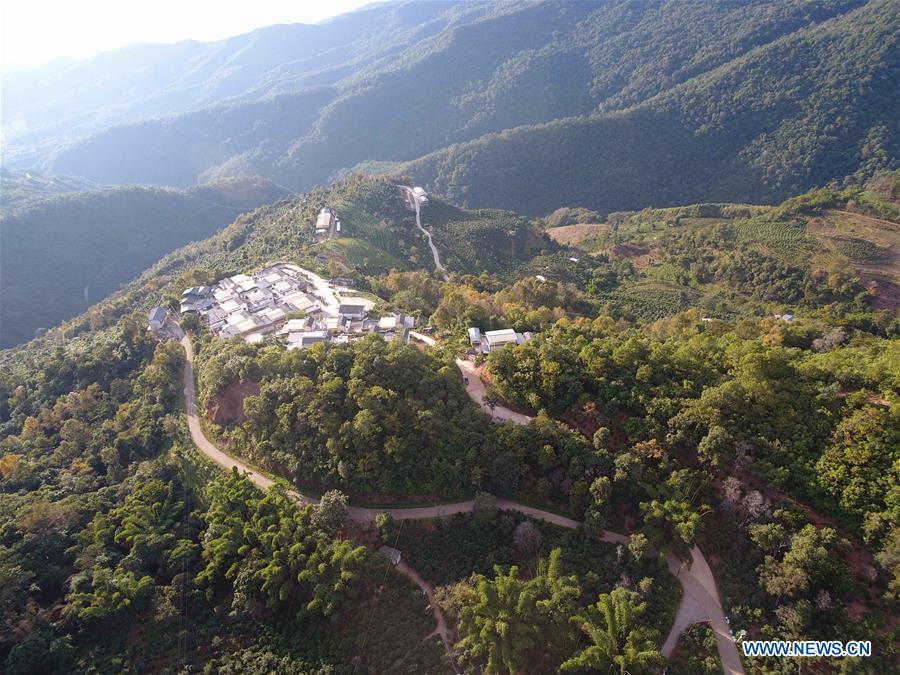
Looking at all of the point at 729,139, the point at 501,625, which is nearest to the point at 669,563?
the point at 501,625

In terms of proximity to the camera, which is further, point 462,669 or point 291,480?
point 291,480

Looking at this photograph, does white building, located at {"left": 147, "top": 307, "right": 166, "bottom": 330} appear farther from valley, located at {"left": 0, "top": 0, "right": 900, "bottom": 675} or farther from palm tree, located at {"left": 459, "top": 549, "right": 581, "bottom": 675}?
palm tree, located at {"left": 459, "top": 549, "right": 581, "bottom": 675}

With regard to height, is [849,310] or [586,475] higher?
[586,475]

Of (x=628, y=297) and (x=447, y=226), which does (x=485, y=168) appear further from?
(x=628, y=297)

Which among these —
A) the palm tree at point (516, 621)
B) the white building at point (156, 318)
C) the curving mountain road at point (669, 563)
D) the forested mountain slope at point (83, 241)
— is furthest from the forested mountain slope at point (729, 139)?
the palm tree at point (516, 621)

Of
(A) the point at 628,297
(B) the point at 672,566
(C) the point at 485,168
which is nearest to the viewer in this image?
(B) the point at 672,566

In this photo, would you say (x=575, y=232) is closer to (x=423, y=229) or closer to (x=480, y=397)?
(x=423, y=229)

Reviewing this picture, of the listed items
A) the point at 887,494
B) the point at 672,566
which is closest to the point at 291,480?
the point at 672,566
